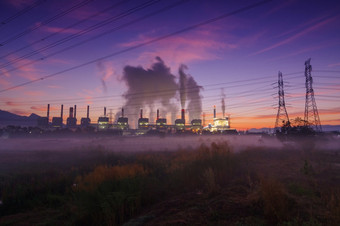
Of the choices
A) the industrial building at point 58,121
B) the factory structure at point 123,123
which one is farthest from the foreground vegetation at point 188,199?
the industrial building at point 58,121

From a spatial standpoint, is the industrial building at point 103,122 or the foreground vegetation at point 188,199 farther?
the industrial building at point 103,122

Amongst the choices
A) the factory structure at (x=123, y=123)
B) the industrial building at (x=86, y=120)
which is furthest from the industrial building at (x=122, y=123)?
the industrial building at (x=86, y=120)

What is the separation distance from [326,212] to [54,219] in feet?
33.3

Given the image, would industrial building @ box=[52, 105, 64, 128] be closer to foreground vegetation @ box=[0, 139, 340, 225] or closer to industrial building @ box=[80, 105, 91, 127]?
industrial building @ box=[80, 105, 91, 127]

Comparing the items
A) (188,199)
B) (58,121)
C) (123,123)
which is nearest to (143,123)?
(123,123)

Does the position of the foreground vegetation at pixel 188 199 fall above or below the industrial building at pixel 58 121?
below

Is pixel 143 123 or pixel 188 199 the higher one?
pixel 143 123

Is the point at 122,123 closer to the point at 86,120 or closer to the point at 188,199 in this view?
the point at 86,120

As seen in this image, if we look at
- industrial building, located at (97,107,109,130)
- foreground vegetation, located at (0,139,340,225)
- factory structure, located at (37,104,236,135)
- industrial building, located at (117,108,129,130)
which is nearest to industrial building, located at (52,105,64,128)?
factory structure, located at (37,104,236,135)

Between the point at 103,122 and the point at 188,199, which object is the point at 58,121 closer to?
the point at 103,122

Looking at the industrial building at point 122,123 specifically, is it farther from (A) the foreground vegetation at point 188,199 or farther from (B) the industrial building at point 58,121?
(A) the foreground vegetation at point 188,199

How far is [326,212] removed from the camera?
5562 mm

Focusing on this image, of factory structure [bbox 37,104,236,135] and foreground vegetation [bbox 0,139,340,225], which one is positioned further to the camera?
factory structure [bbox 37,104,236,135]

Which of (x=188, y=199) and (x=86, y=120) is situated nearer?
(x=188, y=199)
